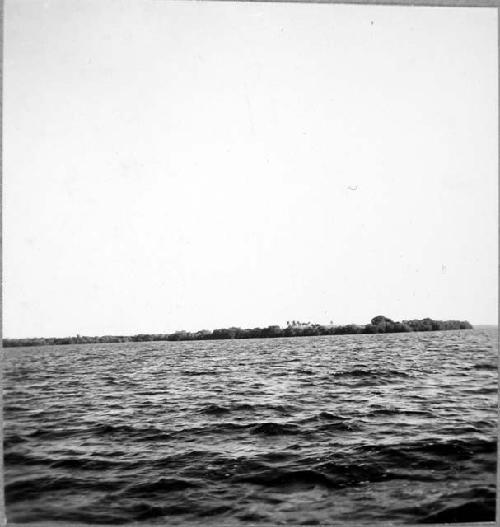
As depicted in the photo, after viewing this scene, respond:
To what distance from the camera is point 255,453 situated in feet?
19.9

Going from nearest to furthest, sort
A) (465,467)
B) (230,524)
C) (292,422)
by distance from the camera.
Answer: (230,524), (465,467), (292,422)

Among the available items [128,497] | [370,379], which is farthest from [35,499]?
[370,379]

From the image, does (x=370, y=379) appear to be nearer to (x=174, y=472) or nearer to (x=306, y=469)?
(x=306, y=469)

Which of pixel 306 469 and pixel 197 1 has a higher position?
pixel 197 1

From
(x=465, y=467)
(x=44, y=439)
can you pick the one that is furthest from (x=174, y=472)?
(x=465, y=467)

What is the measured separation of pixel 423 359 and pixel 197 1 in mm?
13882

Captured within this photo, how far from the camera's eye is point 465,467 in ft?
17.7

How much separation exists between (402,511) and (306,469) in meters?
1.34

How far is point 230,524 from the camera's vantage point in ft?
14.9

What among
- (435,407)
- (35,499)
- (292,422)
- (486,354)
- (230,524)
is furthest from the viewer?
(486,354)

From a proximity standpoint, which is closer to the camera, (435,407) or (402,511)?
(402,511)

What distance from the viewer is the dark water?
474 centimetres

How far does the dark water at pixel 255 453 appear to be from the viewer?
15.5 ft

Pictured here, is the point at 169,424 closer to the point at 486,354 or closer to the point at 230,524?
the point at 230,524
